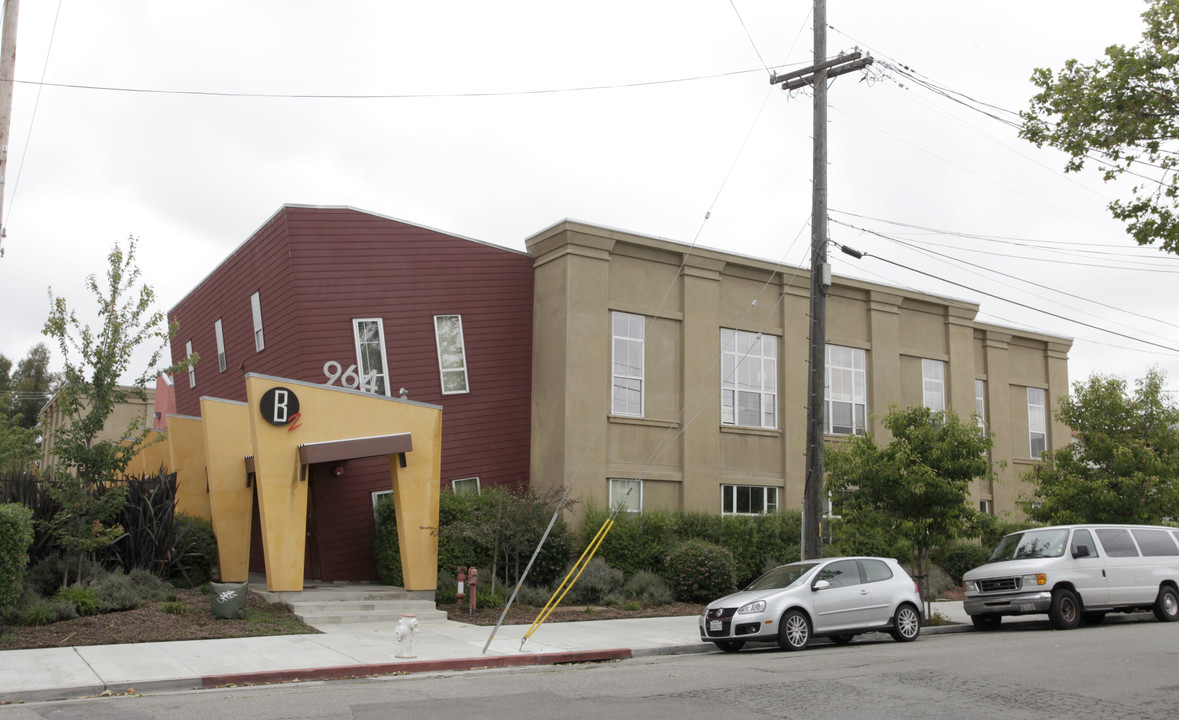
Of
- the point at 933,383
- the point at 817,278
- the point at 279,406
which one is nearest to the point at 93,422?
the point at 279,406

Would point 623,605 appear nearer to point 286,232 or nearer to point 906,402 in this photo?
point 286,232

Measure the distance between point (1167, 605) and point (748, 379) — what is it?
10981 millimetres

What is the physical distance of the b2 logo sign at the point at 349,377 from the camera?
21234mm

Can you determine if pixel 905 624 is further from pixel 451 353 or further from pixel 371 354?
pixel 371 354

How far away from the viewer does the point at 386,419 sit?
18.5 m

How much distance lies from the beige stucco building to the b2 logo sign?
158 inches

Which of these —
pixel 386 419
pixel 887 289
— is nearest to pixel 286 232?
pixel 386 419

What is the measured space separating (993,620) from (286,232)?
16.9 metres

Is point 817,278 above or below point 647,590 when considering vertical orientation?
above

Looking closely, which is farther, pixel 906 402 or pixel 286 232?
pixel 906 402

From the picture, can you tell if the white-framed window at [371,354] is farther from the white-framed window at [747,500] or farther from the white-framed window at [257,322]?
the white-framed window at [747,500]

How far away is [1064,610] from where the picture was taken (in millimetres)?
16453

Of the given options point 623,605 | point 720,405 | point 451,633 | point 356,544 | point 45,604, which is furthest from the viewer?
point 720,405

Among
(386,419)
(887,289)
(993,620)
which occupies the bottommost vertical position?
(993,620)
